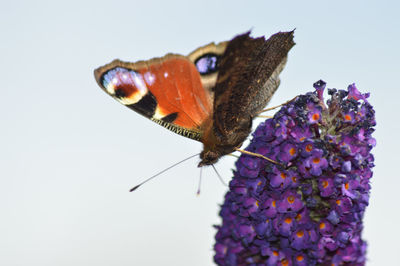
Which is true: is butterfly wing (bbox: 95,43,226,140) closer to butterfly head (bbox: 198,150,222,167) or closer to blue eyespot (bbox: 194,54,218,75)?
blue eyespot (bbox: 194,54,218,75)

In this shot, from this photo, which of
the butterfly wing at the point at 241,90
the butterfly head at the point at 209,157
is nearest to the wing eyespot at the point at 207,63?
the butterfly wing at the point at 241,90

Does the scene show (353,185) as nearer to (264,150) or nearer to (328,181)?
(328,181)

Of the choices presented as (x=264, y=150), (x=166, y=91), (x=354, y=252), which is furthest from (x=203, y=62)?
(x=354, y=252)

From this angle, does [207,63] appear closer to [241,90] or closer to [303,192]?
[241,90]

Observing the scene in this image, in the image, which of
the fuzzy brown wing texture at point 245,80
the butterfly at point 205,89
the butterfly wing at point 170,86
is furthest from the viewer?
the butterfly wing at point 170,86

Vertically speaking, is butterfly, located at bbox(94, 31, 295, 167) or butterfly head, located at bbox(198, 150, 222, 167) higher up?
butterfly, located at bbox(94, 31, 295, 167)

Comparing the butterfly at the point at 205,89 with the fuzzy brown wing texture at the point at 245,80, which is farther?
the butterfly at the point at 205,89

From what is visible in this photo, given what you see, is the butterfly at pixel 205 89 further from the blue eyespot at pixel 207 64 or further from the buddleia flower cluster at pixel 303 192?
the buddleia flower cluster at pixel 303 192

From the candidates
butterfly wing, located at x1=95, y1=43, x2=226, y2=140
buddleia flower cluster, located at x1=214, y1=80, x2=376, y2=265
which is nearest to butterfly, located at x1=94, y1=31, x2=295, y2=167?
butterfly wing, located at x1=95, y1=43, x2=226, y2=140
